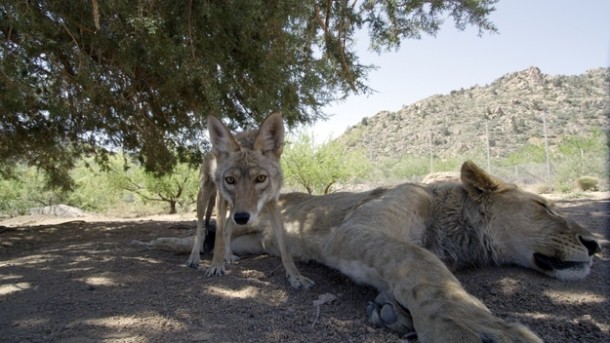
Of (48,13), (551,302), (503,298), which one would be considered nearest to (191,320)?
(503,298)

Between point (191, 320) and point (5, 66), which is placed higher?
point (5, 66)

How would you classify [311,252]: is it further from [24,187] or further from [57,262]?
[24,187]

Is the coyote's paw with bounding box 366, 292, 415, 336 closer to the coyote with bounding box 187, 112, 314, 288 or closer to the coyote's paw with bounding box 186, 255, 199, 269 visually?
the coyote with bounding box 187, 112, 314, 288

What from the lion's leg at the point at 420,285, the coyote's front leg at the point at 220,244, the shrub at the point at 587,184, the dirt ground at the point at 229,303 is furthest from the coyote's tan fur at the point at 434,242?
the shrub at the point at 587,184

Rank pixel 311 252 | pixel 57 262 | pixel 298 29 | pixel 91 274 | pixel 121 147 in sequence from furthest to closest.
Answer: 1. pixel 121 147
2. pixel 298 29
3. pixel 57 262
4. pixel 311 252
5. pixel 91 274

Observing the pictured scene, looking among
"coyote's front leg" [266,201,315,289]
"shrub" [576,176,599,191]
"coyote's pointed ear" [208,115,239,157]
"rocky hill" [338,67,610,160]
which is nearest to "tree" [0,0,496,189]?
"coyote's pointed ear" [208,115,239,157]

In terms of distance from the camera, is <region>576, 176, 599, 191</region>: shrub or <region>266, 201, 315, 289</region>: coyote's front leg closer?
<region>266, 201, 315, 289</region>: coyote's front leg

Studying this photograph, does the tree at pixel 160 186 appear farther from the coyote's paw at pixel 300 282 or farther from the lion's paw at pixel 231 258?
the coyote's paw at pixel 300 282

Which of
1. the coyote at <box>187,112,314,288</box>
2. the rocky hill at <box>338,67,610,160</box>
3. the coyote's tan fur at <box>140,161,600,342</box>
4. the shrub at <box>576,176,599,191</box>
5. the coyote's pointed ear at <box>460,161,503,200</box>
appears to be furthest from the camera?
the rocky hill at <box>338,67,610,160</box>

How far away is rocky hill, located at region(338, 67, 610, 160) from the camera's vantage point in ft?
114

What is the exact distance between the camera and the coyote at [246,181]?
170 inches

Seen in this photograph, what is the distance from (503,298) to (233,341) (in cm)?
203

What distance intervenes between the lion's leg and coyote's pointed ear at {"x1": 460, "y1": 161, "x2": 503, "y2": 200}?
52.6 inches

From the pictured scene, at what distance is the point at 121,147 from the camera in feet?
34.8
